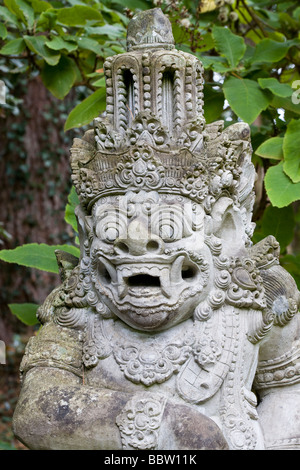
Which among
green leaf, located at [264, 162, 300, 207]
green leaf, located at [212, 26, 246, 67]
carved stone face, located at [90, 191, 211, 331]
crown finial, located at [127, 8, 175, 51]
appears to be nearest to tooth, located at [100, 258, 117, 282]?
carved stone face, located at [90, 191, 211, 331]

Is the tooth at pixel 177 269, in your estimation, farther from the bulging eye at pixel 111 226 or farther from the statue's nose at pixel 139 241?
the bulging eye at pixel 111 226

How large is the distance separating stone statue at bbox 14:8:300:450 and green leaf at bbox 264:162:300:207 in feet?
1.76

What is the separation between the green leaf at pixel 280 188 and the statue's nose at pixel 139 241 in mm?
1076

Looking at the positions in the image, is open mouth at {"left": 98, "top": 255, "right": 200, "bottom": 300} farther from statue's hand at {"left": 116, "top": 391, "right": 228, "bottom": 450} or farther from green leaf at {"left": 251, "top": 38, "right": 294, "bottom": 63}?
green leaf at {"left": 251, "top": 38, "right": 294, "bottom": 63}

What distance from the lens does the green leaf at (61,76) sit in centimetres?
469

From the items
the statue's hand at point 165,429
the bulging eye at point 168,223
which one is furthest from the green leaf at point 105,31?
the statue's hand at point 165,429

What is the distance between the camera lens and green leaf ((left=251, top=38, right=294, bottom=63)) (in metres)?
4.45

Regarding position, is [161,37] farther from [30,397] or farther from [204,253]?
[30,397]

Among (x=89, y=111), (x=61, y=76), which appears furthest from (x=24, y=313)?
(x=61, y=76)

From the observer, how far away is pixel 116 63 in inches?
127

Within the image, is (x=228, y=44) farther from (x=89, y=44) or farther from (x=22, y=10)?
(x=22, y=10)

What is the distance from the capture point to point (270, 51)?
4477 mm

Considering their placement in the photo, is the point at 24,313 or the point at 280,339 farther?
the point at 24,313

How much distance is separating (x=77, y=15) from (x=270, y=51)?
120 centimetres
